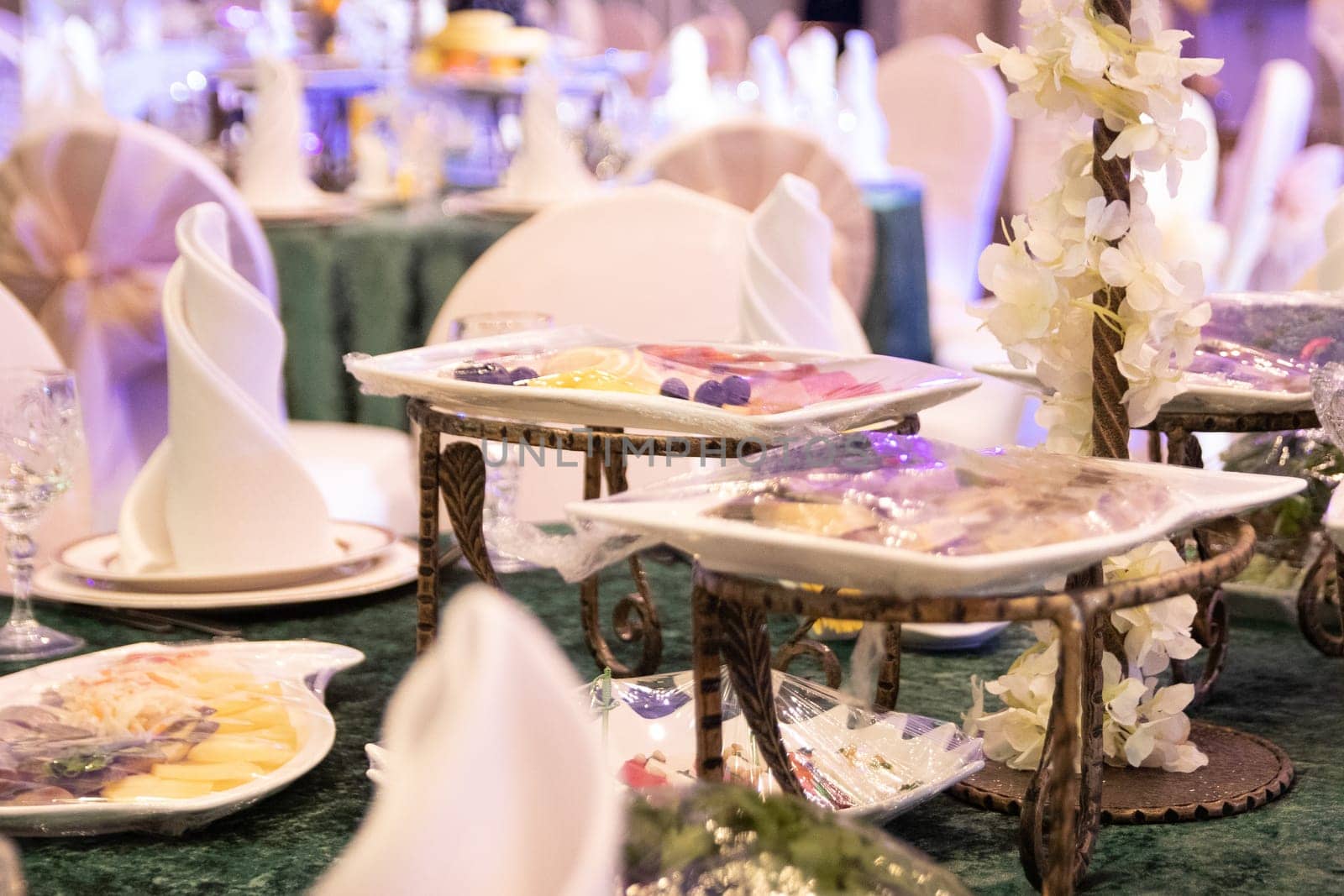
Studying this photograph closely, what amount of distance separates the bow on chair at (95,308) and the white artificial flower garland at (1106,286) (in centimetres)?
167

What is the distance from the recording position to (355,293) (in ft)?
8.80

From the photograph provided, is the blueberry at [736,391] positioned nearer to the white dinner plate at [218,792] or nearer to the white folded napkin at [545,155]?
the white dinner plate at [218,792]

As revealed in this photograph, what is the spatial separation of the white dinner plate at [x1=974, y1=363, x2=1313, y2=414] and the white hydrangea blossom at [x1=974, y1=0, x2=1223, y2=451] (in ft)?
0.26

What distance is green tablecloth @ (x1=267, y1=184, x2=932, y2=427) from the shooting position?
2.67 meters

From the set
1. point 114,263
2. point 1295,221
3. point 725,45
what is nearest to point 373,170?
point 114,263

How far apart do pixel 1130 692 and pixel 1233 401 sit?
201 millimetres

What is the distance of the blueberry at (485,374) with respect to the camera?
2.96 ft

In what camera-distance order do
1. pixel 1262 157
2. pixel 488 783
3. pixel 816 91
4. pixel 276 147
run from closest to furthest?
pixel 488 783 < pixel 276 147 < pixel 816 91 < pixel 1262 157

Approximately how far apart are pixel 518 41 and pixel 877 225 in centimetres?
118

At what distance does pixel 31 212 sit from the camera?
220 cm

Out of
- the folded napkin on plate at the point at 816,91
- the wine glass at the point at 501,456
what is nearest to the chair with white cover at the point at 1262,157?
the folded napkin on plate at the point at 816,91

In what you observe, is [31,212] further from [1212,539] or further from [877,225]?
[1212,539]

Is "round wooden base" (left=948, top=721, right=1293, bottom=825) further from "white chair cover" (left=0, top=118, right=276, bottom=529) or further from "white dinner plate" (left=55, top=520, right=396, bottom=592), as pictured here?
"white chair cover" (left=0, top=118, right=276, bottom=529)

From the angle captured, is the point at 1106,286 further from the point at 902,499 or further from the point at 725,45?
the point at 725,45
